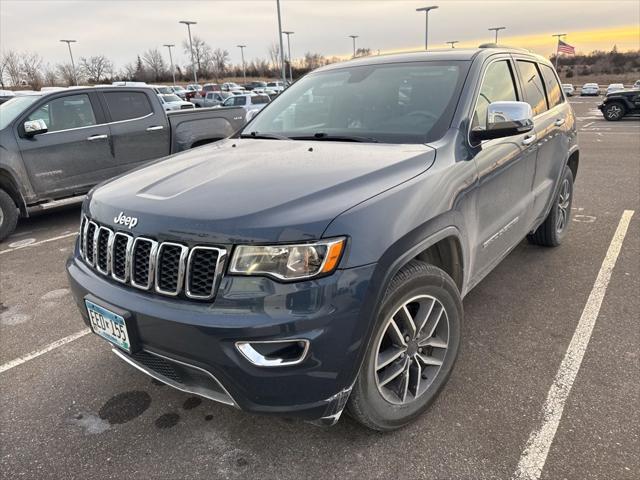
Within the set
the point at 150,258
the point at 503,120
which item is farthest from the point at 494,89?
the point at 150,258

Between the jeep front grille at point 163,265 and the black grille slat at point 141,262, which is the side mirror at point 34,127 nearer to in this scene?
the jeep front grille at point 163,265

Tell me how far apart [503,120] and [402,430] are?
1.80m

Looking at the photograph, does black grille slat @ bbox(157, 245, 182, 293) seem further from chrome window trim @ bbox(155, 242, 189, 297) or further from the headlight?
the headlight

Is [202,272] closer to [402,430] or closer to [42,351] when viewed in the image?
[402,430]

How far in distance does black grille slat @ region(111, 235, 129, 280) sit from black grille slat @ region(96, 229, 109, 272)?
131mm

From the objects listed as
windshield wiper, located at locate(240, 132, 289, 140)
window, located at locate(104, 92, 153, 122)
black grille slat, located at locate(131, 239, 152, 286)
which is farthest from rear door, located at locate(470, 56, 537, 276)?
window, located at locate(104, 92, 153, 122)

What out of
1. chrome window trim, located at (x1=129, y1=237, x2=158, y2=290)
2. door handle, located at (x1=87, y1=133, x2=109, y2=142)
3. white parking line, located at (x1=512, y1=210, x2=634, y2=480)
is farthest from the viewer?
door handle, located at (x1=87, y1=133, x2=109, y2=142)

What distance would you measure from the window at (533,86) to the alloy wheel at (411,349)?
2.24 meters

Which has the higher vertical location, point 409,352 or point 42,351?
point 409,352

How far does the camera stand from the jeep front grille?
194 centimetres

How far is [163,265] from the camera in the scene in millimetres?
2041

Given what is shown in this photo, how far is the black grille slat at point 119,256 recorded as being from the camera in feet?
7.27

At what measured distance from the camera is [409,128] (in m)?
2.84

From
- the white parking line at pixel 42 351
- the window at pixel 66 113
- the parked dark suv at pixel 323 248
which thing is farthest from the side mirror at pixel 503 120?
the window at pixel 66 113
